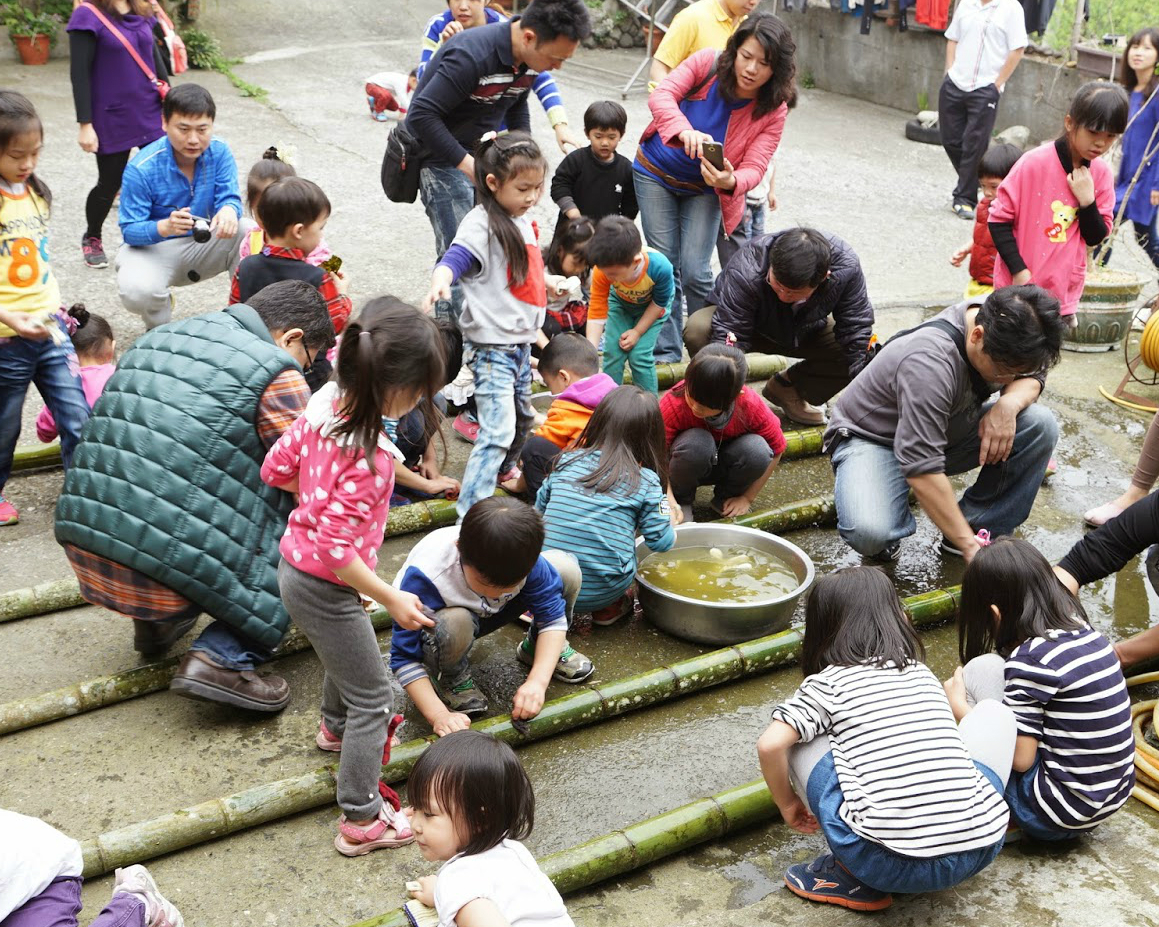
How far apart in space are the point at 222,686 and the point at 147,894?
2.80ft

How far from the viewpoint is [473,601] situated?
3365 millimetres

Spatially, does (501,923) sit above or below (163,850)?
above

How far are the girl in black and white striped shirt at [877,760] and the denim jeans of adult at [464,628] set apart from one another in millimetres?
926

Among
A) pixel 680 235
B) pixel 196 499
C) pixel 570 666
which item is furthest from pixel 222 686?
pixel 680 235

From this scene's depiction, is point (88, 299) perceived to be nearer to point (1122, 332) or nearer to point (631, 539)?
point (631, 539)

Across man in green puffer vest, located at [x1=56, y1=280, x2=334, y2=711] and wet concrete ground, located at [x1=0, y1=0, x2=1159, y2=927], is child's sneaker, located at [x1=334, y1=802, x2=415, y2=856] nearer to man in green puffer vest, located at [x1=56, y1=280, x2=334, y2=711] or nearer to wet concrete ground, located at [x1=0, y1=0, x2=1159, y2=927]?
wet concrete ground, located at [x1=0, y1=0, x2=1159, y2=927]

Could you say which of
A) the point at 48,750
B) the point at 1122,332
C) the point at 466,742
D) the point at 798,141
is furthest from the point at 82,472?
the point at 798,141

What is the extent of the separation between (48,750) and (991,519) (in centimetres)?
343

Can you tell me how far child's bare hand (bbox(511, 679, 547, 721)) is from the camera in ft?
11.0

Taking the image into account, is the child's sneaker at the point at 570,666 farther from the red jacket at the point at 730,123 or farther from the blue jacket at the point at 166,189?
the blue jacket at the point at 166,189

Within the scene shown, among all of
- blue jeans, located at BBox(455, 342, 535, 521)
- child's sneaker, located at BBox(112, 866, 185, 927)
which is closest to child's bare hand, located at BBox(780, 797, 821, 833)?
child's sneaker, located at BBox(112, 866, 185, 927)

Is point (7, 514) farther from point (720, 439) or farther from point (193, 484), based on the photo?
point (720, 439)

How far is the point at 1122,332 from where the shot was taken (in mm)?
6668

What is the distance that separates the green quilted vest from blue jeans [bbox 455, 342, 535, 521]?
1.01 metres
